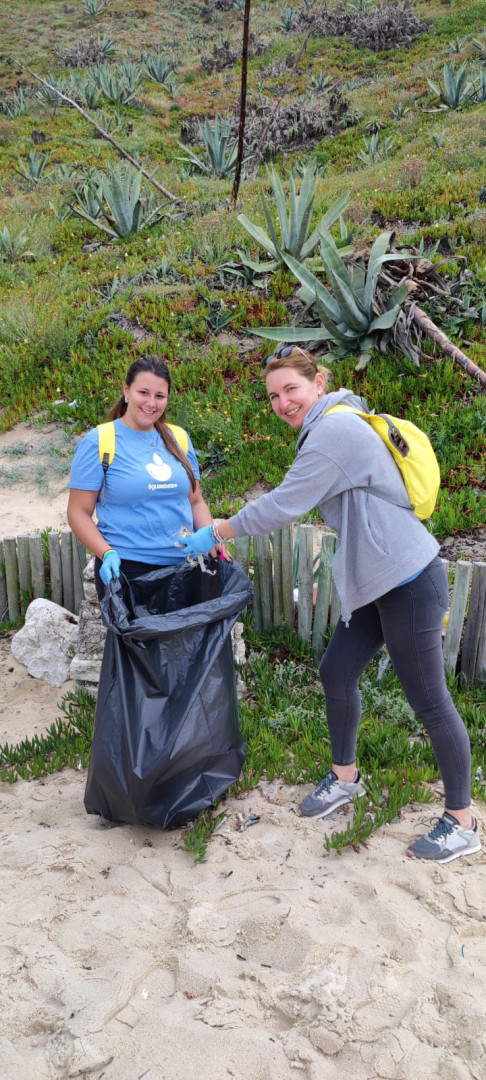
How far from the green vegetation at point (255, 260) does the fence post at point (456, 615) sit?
26cm

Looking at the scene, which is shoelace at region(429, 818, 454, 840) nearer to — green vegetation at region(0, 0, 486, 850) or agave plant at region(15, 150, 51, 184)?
green vegetation at region(0, 0, 486, 850)

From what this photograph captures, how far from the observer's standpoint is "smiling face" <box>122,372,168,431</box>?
293 centimetres

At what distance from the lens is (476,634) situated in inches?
141

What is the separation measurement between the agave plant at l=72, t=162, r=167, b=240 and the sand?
383 inches

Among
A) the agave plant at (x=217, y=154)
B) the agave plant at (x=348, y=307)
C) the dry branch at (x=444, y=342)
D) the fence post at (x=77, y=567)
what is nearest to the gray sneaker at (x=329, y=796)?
the fence post at (x=77, y=567)

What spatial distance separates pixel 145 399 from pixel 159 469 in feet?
0.96

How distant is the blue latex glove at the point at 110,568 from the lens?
9.20 feet

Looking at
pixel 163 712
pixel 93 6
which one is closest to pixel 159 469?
pixel 163 712

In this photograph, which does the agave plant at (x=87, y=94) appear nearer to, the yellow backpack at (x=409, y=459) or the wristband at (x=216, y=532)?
the wristband at (x=216, y=532)

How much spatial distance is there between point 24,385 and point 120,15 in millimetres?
34839

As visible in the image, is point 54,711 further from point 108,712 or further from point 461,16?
point 461,16

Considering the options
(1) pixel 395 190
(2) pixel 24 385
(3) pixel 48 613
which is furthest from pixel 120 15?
(3) pixel 48 613

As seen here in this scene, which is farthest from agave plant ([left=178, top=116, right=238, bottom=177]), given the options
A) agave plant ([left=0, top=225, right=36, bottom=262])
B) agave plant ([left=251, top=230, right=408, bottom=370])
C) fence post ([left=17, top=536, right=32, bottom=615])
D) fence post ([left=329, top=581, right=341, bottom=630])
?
fence post ([left=329, top=581, right=341, bottom=630])

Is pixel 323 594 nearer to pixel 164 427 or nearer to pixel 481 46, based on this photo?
pixel 164 427
